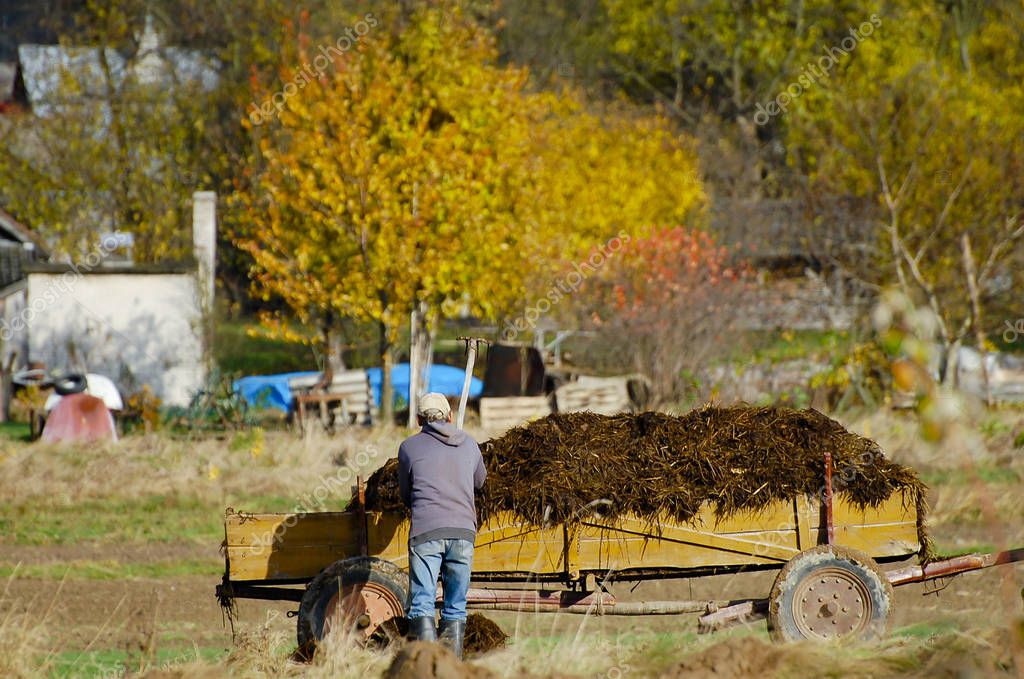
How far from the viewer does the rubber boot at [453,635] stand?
661cm

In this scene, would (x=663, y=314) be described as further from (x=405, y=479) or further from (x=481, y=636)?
(x=405, y=479)

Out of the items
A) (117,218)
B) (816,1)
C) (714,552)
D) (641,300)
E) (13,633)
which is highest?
(816,1)

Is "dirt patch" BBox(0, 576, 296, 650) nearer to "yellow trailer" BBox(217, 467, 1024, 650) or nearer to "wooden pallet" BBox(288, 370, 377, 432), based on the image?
"yellow trailer" BBox(217, 467, 1024, 650)

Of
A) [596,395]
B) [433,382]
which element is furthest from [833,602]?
[433,382]

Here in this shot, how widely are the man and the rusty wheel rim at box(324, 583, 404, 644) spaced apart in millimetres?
351

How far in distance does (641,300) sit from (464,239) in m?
3.34

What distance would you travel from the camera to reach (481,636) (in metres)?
7.20

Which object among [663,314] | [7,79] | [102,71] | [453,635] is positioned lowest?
[453,635]

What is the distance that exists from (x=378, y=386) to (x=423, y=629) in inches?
571

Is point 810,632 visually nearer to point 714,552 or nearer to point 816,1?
point 714,552

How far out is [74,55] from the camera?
36.6m

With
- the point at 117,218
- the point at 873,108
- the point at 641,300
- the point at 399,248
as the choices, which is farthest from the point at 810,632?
the point at 117,218

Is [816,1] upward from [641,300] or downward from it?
upward

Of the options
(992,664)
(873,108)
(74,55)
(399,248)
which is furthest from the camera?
(74,55)
